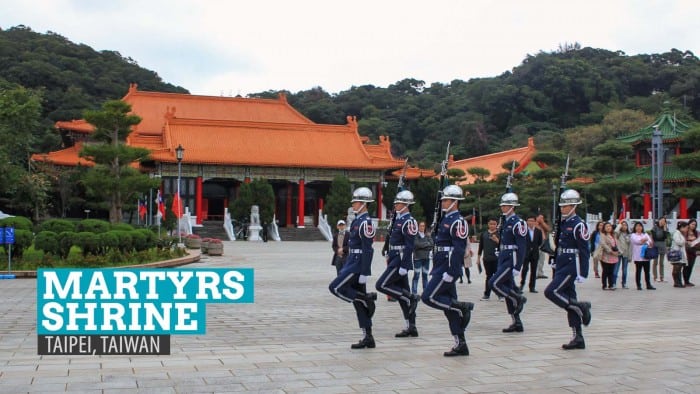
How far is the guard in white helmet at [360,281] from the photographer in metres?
7.61

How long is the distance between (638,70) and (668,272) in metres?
67.5

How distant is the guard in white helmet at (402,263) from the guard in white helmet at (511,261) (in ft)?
4.27

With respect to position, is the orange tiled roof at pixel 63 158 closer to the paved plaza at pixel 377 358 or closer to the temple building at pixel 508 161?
the temple building at pixel 508 161

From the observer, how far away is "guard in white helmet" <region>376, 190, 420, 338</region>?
8.20 meters

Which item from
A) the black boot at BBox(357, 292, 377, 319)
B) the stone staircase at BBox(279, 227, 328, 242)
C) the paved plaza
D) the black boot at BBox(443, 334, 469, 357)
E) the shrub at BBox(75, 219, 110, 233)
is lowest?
the stone staircase at BBox(279, 227, 328, 242)

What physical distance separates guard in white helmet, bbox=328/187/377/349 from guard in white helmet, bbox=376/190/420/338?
452 mm

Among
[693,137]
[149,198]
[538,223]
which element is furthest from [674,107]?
[538,223]

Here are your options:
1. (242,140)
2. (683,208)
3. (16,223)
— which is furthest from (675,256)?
(242,140)

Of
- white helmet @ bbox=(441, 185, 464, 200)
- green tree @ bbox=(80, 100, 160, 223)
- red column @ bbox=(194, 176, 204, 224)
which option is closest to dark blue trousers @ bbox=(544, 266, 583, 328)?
white helmet @ bbox=(441, 185, 464, 200)

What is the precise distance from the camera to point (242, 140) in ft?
158

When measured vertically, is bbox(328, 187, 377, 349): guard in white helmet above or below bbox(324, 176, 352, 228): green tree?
below

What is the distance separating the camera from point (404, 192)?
8.20 meters

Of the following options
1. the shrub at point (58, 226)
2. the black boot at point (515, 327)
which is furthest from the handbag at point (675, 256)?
the shrub at point (58, 226)

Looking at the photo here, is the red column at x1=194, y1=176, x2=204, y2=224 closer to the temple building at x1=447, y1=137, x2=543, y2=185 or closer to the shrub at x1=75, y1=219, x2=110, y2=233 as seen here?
the temple building at x1=447, y1=137, x2=543, y2=185
